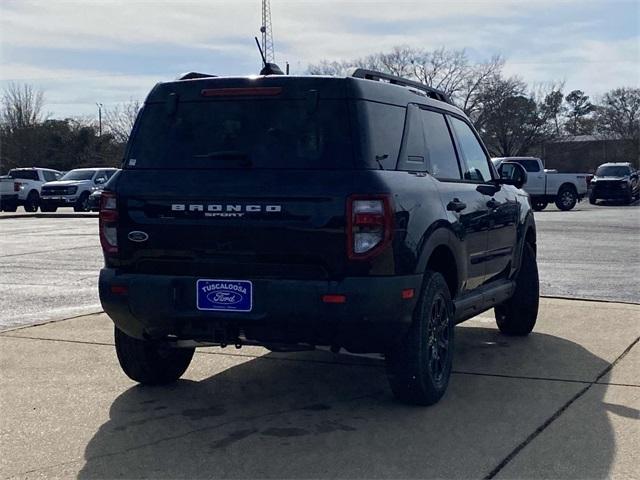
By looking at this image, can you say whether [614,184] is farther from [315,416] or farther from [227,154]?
[227,154]

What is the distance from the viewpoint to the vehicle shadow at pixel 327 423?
4422mm

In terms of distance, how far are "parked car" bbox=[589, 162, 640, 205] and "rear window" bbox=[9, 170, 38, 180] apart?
23.6 metres

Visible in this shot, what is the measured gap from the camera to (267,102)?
530 centimetres

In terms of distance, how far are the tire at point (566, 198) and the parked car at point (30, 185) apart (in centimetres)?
1961

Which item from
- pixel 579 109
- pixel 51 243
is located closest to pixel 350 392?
pixel 51 243

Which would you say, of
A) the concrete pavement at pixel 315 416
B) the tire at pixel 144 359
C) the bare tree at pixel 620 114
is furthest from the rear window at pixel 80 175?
the bare tree at pixel 620 114

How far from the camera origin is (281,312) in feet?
16.3

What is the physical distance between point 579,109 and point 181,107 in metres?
105

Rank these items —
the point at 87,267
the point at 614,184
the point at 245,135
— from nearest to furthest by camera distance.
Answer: the point at 245,135 < the point at 87,267 < the point at 614,184

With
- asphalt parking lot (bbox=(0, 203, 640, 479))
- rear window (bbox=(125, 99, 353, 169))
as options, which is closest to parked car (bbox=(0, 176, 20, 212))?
asphalt parking lot (bbox=(0, 203, 640, 479))

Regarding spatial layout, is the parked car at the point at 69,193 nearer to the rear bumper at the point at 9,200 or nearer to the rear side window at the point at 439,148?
the rear bumper at the point at 9,200

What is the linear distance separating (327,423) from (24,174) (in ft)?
→ 108

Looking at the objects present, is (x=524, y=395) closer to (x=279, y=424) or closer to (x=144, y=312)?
(x=279, y=424)

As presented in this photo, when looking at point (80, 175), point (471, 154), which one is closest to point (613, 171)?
point (80, 175)
